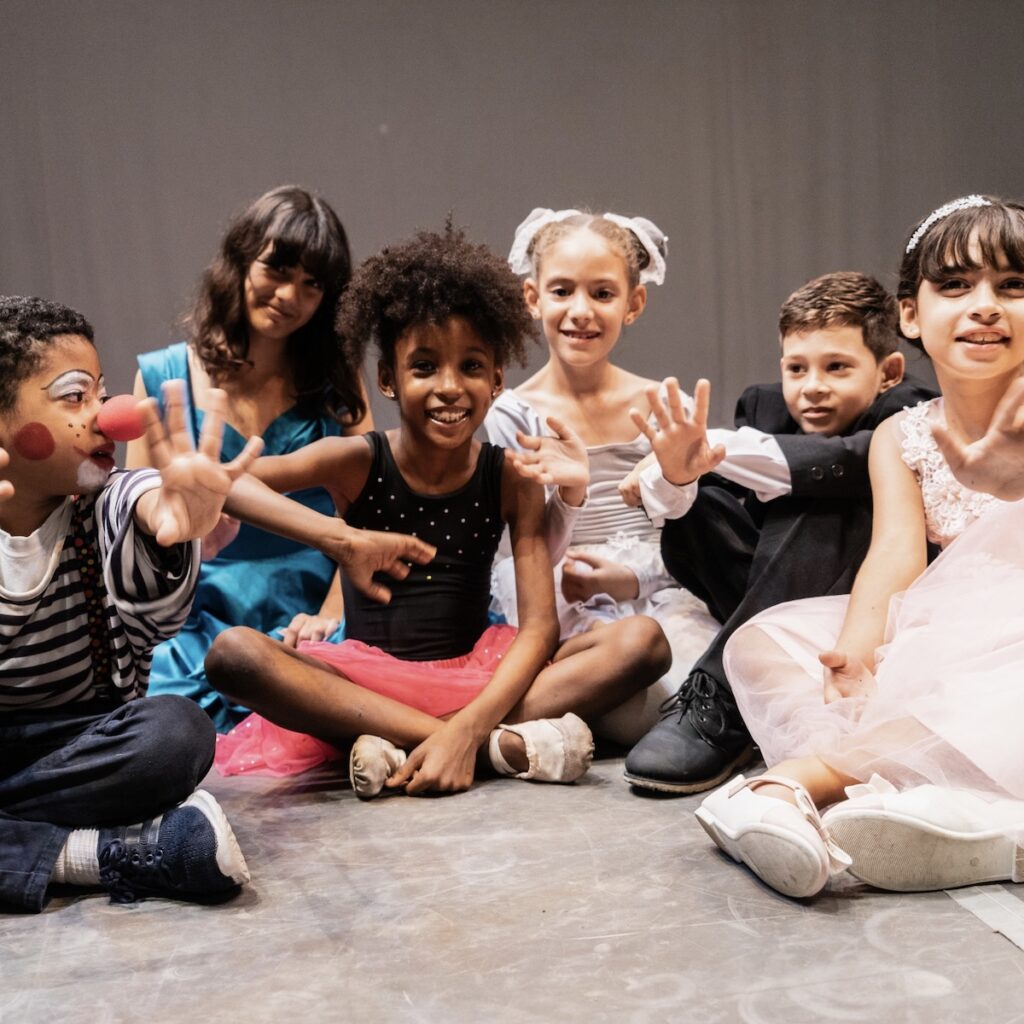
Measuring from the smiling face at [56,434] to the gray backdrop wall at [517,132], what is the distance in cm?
193

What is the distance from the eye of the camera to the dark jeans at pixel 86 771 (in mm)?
1416

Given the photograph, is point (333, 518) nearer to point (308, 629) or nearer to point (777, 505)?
point (308, 629)

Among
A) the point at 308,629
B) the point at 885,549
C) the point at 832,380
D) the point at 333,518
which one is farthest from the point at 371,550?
the point at 832,380

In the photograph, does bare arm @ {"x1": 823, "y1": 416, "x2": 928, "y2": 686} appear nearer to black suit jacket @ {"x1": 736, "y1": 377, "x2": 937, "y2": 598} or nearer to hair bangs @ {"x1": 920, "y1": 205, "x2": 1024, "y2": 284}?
black suit jacket @ {"x1": 736, "y1": 377, "x2": 937, "y2": 598}

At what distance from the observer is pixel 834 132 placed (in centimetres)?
365

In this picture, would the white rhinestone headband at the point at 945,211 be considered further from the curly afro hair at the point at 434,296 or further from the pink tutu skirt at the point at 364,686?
the pink tutu skirt at the point at 364,686

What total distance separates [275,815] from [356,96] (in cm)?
231

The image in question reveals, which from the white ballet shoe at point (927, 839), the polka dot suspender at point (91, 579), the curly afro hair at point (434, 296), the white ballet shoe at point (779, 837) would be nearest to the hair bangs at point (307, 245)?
the curly afro hair at point (434, 296)

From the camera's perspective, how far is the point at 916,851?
1296 mm

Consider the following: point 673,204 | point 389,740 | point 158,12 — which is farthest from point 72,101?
point 389,740

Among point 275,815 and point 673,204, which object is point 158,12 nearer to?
point 673,204

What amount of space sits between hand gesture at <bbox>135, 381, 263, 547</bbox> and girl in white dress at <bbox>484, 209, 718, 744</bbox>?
0.95m

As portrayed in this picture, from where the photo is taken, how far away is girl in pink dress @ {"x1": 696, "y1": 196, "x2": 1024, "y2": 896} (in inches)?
51.3

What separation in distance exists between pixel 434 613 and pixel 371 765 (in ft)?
1.23
